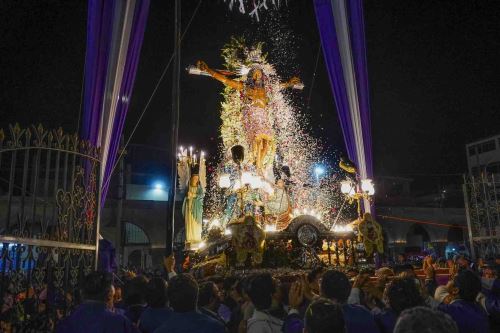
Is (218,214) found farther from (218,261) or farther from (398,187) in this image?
(398,187)

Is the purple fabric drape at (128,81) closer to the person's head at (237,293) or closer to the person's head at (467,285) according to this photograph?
the person's head at (237,293)

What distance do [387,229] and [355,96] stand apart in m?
22.5

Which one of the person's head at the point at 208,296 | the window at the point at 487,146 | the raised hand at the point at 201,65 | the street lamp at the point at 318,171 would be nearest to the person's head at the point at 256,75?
the raised hand at the point at 201,65

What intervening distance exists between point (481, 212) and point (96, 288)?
8.96 meters

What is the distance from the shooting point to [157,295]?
4133 millimetres

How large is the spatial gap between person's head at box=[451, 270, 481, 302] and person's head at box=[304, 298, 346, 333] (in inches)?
82.4

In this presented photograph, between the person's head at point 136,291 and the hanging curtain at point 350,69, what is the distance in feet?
29.4

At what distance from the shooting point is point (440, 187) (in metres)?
41.5

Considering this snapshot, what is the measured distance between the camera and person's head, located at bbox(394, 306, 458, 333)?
1.91m

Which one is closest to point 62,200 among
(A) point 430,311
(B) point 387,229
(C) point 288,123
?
(A) point 430,311

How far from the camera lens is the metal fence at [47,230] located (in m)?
4.59

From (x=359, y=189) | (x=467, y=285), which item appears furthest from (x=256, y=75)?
(x=467, y=285)

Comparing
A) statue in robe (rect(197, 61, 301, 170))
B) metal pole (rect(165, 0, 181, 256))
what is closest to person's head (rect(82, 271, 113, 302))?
metal pole (rect(165, 0, 181, 256))

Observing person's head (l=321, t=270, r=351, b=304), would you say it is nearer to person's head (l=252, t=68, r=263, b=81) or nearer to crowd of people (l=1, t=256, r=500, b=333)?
crowd of people (l=1, t=256, r=500, b=333)
